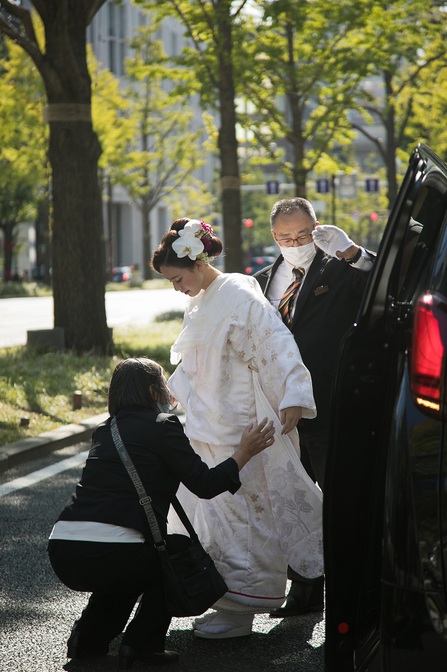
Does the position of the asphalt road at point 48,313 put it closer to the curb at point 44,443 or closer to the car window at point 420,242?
the curb at point 44,443

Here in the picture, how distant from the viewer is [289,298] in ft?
16.0

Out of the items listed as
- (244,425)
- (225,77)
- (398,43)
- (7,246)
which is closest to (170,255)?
(244,425)

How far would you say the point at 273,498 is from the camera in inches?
168

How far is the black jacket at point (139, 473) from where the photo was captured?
12.4ft

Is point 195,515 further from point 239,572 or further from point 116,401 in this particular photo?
point 116,401

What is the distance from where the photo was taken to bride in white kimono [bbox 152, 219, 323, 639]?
4.18m

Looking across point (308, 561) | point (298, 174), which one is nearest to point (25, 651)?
point (308, 561)

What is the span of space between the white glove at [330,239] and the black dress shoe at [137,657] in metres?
1.76

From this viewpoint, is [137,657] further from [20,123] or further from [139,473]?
[20,123]

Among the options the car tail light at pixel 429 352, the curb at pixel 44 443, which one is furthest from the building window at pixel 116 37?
the car tail light at pixel 429 352

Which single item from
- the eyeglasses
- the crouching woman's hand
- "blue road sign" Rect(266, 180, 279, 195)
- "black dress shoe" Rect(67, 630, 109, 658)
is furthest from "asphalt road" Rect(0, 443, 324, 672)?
"blue road sign" Rect(266, 180, 279, 195)

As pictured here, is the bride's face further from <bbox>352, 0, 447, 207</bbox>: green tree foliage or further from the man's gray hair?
<bbox>352, 0, 447, 207</bbox>: green tree foliage

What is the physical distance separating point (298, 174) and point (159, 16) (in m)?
7.18

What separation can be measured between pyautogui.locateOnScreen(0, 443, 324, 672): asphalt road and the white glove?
4.88 feet
